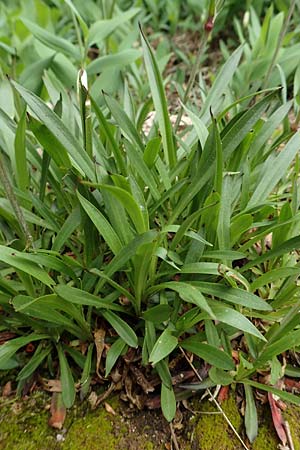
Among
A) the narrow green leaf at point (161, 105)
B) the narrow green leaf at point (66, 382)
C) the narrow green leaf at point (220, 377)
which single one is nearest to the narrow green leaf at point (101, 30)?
the narrow green leaf at point (161, 105)

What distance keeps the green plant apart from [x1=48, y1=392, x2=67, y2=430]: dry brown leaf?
7 cm

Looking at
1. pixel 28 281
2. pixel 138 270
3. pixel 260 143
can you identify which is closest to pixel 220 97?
pixel 260 143

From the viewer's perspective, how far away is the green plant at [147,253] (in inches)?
45.9

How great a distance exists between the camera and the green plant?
1167mm

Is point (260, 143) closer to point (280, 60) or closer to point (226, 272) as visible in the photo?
point (226, 272)

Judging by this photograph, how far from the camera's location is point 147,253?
45.8 inches

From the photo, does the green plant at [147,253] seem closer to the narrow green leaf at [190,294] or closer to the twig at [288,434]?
the narrow green leaf at [190,294]

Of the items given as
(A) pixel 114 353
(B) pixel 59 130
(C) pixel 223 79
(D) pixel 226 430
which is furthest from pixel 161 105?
(D) pixel 226 430

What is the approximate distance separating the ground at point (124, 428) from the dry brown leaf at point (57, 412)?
15 millimetres

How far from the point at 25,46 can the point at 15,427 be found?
1.93 m

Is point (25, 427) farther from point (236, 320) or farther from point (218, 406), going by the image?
point (236, 320)

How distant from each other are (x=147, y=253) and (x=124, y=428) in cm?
50

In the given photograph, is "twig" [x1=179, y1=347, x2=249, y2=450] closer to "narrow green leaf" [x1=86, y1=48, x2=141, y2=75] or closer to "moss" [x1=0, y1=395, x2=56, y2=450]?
"moss" [x1=0, y1=395, x2=56, y2=450]

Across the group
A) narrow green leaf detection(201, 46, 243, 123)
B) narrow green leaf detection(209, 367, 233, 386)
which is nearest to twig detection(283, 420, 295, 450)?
narrow green leaf detection(209, 367, 233, 386)
